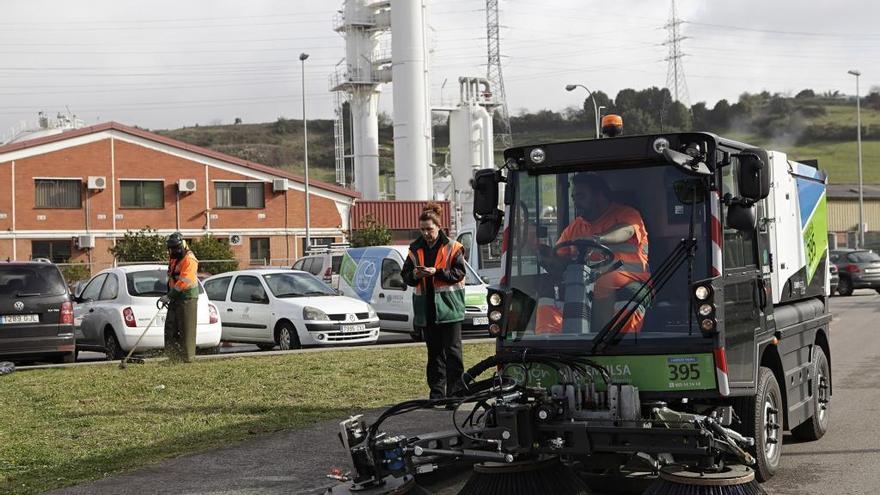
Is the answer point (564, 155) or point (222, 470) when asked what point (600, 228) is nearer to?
point (564, 155)

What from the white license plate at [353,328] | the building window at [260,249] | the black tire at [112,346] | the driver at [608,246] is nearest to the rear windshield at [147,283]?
the black tire at [112,346]

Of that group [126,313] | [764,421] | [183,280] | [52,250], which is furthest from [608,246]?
[52,250]

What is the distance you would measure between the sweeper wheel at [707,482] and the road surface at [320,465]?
1618 mm

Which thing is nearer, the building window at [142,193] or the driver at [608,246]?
A: the driver at [608,246]

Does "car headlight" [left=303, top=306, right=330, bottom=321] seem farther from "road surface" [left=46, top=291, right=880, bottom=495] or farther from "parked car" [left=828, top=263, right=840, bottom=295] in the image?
"parked car" [left=828, top=263, right=840, bottom=295]

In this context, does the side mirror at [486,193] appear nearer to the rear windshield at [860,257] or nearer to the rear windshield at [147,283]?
the rear windshield at [147,283]

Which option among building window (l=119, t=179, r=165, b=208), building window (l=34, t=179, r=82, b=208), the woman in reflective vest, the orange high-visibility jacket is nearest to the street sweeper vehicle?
the woman in reflective vest

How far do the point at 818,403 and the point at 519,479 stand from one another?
4.47 meters

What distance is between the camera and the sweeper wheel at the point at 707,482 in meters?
6.17

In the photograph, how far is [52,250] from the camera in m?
49.6

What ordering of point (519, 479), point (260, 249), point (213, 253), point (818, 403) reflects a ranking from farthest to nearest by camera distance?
1. point (260, 249)
2. point (213, 253)
3. point (818, 403)
4. point (519, 479)

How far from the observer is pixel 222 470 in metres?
8.90

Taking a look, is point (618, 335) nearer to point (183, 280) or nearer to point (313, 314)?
point (183, 280)

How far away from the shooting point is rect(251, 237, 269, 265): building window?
53.7 m
